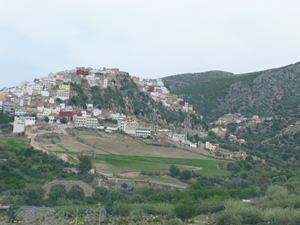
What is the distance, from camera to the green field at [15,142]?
50562 millimetres

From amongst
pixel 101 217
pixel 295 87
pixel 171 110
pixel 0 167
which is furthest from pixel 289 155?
pixel 101 217

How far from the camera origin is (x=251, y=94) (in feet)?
322

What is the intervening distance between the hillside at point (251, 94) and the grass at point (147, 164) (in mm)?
33919

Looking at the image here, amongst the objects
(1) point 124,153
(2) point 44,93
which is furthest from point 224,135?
(1) point 124,153

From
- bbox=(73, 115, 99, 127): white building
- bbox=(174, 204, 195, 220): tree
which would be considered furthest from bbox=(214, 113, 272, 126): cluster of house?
bbox=(174, 204, 195, 220): tree

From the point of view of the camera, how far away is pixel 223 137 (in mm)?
80438

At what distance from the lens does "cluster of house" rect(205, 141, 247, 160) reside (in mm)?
62594

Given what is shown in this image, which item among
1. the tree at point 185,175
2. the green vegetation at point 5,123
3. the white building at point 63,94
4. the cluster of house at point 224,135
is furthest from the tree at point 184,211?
the cluster of house at point 224,135

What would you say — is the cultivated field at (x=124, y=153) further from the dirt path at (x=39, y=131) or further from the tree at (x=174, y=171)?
the tree at (x=174, y=171)

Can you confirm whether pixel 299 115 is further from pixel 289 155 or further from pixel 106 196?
pixel 106 196

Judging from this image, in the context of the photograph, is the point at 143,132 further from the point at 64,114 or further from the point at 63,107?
the point at 63,107

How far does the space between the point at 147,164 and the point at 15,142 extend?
11.8 meters

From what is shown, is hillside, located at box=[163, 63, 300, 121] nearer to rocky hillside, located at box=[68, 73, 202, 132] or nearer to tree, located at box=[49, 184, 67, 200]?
rocky hillside, located at box=[68, 73, 202, 132]

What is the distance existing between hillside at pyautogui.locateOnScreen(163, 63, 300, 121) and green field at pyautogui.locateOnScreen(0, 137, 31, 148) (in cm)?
4357
